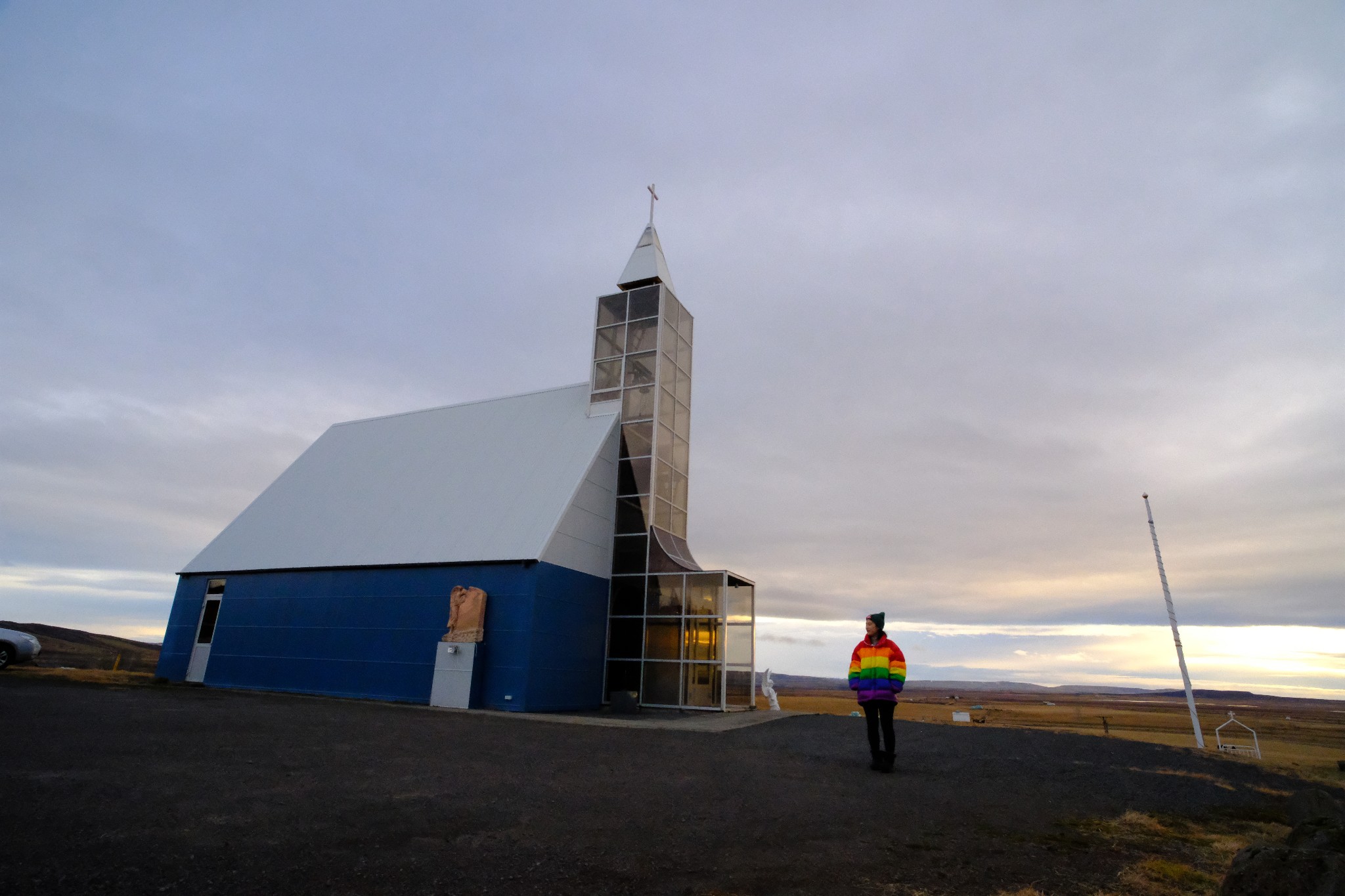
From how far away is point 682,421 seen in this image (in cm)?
2530

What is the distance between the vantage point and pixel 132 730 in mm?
9766

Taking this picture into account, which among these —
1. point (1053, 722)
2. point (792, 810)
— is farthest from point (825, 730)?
point (1053, 722)

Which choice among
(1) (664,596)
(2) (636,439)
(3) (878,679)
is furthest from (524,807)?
(2) (636,439)

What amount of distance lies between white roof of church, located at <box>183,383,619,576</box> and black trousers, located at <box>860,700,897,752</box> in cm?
1089

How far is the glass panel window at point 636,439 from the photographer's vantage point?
23188 millimetres

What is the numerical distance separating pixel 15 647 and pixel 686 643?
69.3ft

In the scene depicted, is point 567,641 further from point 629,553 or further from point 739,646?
point 739,646

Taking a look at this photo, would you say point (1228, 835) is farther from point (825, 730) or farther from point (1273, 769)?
point (825, 730)

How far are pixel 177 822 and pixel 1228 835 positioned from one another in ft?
29.7

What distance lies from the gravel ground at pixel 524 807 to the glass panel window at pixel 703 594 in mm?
8306

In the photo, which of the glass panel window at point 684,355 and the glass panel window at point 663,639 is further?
the glass panel window at point 684,355

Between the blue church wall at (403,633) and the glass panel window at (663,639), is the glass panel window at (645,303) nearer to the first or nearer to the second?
the blue church wall at (403,633)

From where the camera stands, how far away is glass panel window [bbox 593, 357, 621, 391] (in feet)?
80.4

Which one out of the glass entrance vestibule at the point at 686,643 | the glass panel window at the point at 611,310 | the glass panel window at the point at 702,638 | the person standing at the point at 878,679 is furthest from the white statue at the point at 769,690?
the person standing at the point at 878,679
